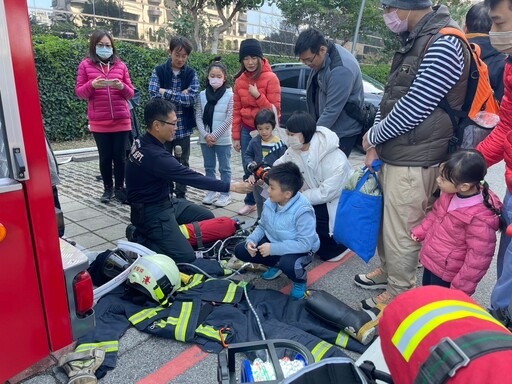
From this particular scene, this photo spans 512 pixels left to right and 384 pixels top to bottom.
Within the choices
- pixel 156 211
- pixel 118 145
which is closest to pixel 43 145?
pixel 156 211

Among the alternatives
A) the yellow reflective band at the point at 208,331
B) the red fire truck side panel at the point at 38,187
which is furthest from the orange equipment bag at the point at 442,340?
the yellow reflective band at the point at 208,331

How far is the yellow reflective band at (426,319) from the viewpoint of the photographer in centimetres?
87

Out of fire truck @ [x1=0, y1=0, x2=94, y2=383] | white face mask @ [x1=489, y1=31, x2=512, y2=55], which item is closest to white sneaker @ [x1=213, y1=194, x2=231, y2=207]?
fire truck @ [x1=0, y1=0, x2=94, y2=383]

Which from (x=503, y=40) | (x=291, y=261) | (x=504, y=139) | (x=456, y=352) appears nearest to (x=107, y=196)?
(x=291, y=261)

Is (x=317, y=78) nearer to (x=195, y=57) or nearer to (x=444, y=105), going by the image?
(x=444, y=105)

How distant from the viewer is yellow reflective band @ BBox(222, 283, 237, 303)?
2.96 meters

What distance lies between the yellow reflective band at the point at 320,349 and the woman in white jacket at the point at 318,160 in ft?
3.85

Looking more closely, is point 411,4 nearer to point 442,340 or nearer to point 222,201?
point 442,340

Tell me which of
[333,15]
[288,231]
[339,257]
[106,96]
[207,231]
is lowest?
[339,257]

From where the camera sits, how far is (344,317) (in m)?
2.63

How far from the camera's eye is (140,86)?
29.4 ft

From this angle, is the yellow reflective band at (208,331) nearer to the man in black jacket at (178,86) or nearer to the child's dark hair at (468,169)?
the child's dark hair at (468,169)

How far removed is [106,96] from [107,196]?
4.18 ft

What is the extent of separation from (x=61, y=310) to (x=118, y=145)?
345 cm
